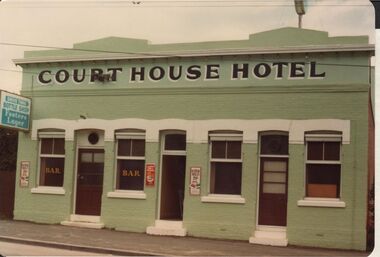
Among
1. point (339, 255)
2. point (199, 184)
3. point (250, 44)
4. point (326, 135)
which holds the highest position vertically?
point (250, 44)

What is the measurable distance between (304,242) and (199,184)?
2302mm

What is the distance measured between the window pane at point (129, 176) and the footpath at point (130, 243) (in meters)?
0.84

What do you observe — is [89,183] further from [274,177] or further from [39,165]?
[274,177]

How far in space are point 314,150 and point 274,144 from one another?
28.6 inches

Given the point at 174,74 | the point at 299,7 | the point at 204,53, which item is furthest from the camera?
the point at 174,74

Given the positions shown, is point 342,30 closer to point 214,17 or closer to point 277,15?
point 277,15

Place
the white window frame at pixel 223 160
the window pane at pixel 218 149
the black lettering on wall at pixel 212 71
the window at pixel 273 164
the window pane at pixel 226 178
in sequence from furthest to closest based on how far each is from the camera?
the window pane at pixel 218 149, the black lettering on wall at pixel 212 71, the window pane at pixel 226 178, the white window frame at pixel 223 160, the window at pixel 273 164

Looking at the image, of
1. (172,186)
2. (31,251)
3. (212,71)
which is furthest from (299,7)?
(31,251)

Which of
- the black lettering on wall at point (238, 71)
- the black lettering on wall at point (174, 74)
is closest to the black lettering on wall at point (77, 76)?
the black lettering on wall at point (174, 74)

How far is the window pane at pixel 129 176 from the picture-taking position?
32.8 feet

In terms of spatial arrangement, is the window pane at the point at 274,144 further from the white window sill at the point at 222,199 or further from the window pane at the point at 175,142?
the window pane at the point at 175,142

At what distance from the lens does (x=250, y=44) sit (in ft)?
29.5

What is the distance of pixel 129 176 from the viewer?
10062 millimetres

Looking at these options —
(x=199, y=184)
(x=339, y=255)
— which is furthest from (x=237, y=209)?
(x=339, y=255)
